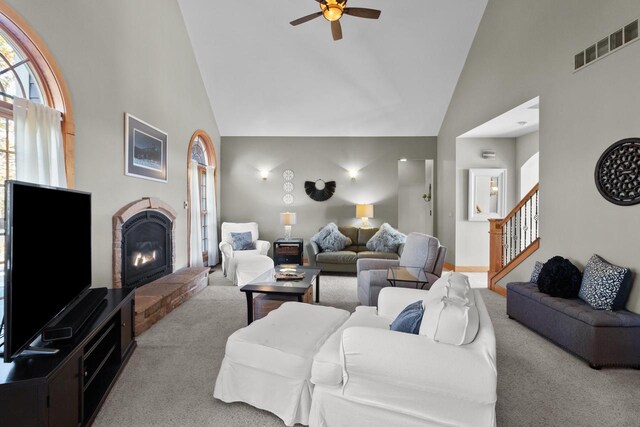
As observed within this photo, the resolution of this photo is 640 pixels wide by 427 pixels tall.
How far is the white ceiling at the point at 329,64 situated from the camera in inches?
204

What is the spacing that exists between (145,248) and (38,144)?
1986mm

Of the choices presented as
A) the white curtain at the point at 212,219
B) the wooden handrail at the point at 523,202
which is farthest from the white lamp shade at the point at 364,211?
the white curtain at the point at 212,219

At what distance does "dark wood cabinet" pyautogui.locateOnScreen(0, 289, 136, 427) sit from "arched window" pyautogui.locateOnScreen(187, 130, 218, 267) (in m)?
3.52

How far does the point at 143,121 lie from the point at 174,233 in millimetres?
1707

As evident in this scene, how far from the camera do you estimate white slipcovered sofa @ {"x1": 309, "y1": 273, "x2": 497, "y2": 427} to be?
60.7 inches

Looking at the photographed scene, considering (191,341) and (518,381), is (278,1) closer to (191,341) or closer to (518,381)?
(191,341)

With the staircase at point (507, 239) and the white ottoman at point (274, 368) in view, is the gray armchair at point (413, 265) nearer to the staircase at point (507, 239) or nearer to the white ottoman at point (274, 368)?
the staircase at point (507, 239)

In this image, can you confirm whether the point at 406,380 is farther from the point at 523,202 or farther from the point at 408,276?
the point at 523,202

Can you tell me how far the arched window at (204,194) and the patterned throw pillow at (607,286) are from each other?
5392 millimetres

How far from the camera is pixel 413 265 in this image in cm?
418

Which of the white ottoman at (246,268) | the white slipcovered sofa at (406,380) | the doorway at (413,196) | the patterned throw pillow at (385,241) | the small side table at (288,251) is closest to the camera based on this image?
the white slipcovered sofa at (406,380)

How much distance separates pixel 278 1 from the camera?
500 centimetres

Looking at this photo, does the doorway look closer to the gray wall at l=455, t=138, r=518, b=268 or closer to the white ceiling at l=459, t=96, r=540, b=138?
the gray wall at l=455, t=138, r=518, b=268

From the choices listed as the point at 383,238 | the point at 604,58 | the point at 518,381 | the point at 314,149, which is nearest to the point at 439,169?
the point at 383,238
